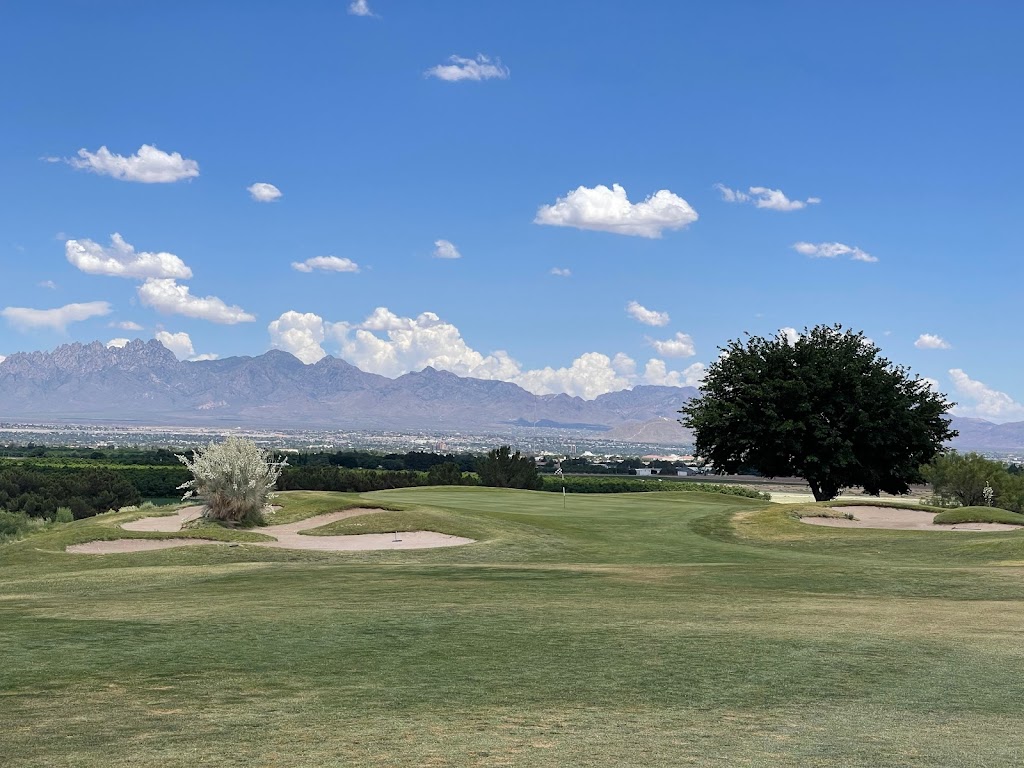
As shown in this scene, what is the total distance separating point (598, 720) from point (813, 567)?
1723cm

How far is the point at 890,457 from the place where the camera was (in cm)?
5266

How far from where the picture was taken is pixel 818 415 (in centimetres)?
5003

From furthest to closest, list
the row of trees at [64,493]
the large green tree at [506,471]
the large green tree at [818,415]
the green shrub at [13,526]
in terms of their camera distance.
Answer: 1. the large green tree at [506,471]
2. the row of trees at [64,493]
3. the large green tree at [818,415]
4. the green shrub at [13,526]

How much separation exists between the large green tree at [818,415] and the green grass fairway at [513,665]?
948 inches

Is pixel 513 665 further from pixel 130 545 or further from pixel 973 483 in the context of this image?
pixel 973 483

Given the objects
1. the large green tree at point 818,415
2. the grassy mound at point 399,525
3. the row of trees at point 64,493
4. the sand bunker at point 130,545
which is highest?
the large green tree at point 818,415

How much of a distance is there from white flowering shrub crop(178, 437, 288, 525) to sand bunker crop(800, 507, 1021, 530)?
20517 millimetres

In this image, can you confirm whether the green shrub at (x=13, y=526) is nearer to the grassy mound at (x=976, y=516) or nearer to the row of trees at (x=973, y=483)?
the grassy mound at (x=976, y=516)

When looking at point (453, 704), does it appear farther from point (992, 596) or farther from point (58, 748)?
point (992, 596)

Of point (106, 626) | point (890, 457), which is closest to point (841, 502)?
point (890, 457)

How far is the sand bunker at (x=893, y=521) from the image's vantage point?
37.1 meters

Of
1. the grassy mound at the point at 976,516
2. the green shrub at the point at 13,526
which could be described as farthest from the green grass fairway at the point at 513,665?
the green shrub at the point at 13,526

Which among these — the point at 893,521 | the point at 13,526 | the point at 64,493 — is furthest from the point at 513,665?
the point at 64,493

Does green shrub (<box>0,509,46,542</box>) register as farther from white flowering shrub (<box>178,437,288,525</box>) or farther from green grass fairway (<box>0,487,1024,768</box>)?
green grass fairway (<box>0,487,1024,768</box>)
